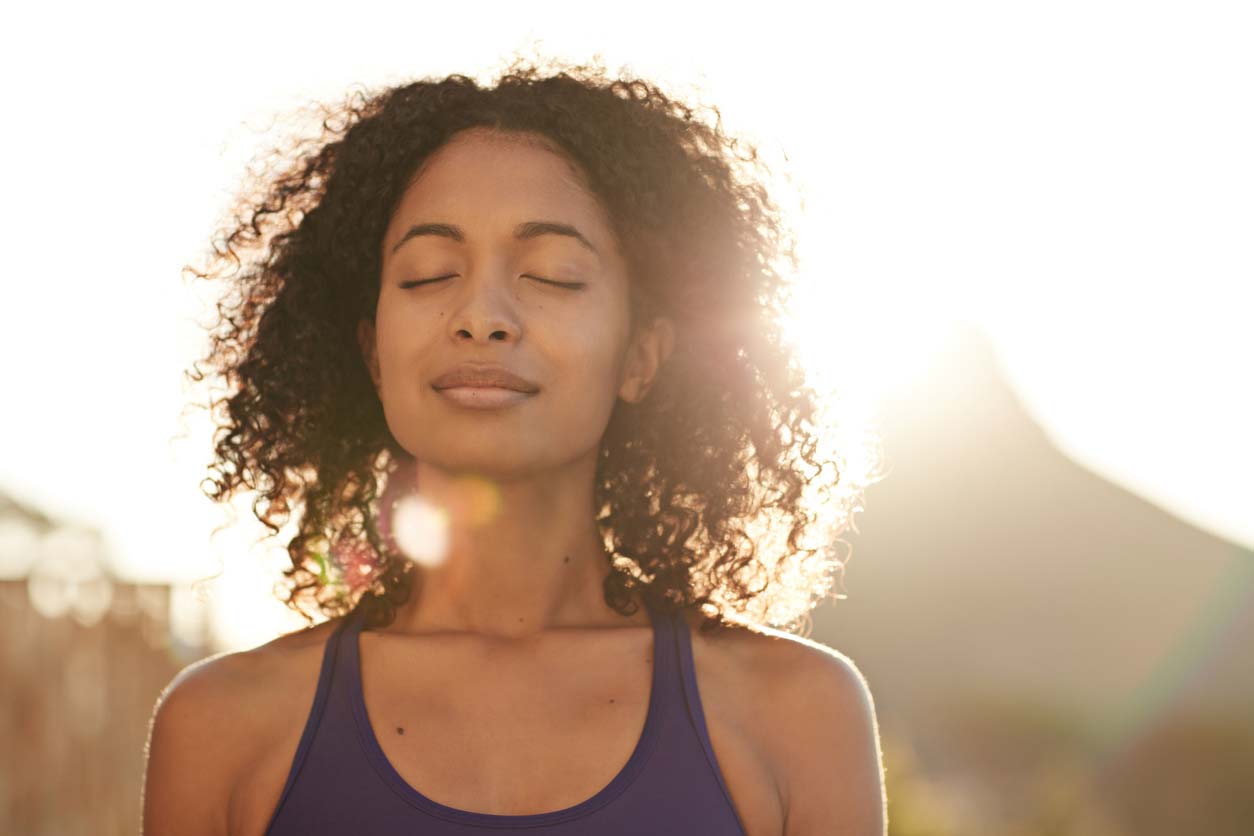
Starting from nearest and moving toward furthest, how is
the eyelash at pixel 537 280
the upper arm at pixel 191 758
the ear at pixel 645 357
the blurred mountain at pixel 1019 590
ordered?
the upper arm at pixel 191 758 → the eyelash at pixel 537 280 → the ear at pixel 645 357 → the blurred mountain at pixel 1019 590

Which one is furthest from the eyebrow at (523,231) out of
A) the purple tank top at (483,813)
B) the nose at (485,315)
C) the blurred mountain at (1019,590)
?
the blurred mountain at (1019,590)

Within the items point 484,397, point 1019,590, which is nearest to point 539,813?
point 484,397

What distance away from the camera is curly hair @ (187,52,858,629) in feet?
11.3

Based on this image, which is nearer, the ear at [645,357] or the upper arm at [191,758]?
the upper arm at [191,758]

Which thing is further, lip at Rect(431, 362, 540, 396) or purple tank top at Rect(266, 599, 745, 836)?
lip at Rect(431, 362, 540, 396)

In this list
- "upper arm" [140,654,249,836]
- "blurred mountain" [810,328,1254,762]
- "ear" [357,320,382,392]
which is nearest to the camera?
"upper arm" [140,654,249,836]

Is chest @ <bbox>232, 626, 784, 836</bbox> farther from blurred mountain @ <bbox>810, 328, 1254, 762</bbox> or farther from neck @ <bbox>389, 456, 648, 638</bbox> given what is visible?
blurred mountain @ <bbox>810, 328, 1254, 762</bbox>

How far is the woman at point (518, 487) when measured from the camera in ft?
9.55

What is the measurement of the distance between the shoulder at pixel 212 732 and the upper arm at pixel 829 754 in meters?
0.96

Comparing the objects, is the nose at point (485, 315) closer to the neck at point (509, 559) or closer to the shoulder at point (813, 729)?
the neck at point (509, 559)

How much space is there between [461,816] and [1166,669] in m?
14.3

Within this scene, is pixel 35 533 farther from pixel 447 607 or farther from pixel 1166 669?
pixel 1166 669

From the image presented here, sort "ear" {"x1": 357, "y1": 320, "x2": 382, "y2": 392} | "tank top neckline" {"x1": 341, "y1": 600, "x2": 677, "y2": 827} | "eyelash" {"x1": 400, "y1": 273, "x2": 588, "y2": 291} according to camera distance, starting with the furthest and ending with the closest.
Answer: "ear" {"x1": 357, "y1": 320, "x2": 382, "y2": 392} < "eyelash" {"x1": 400, "y1": 273, "x2": 588, "y2": 291} < "tank top neckline" {"x1": 341, "y1": 600, "x2": 677, "y2": 827}

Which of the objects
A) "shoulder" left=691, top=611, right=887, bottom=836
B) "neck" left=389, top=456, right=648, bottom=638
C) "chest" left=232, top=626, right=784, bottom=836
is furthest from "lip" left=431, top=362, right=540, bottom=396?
"shoulder" left=691, top=611, right=887, bottom=836
